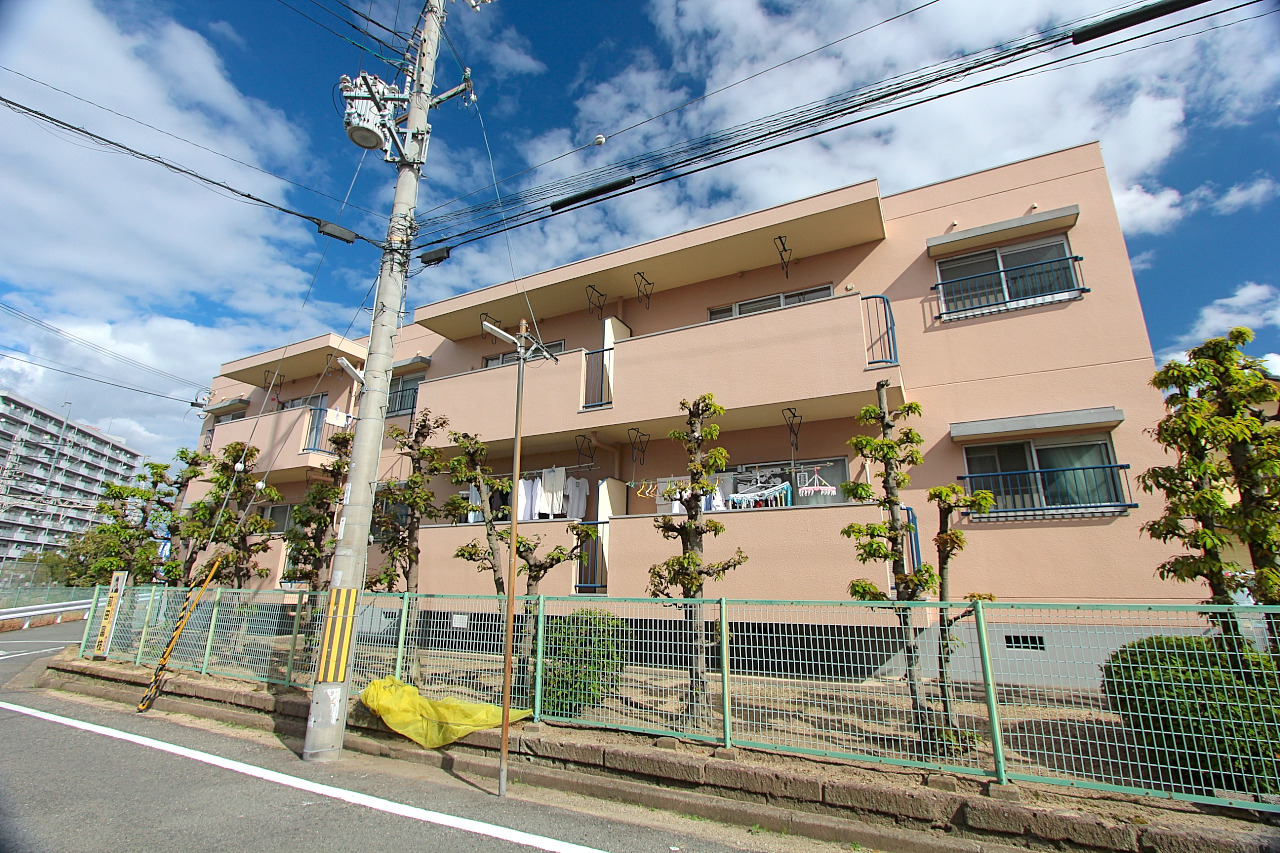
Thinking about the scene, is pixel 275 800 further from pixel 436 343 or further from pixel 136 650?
pixel 436 343

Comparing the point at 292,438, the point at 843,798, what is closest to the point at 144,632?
the point at 292,438

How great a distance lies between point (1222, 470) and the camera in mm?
5203

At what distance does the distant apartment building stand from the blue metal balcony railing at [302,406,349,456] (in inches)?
2847

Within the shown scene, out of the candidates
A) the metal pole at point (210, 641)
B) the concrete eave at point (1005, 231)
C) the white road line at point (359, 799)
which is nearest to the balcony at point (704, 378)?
the concrete eave at point (1005, 231)

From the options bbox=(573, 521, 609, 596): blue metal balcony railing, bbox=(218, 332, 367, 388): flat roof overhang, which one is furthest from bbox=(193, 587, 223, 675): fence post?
bbox=(218, 332, 367, 388): flat roof overhang

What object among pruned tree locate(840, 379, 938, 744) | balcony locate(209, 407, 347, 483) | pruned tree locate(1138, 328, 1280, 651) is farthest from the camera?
balcony locate(209, 407, 347, 483)

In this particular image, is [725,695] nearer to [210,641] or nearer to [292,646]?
[292,646]

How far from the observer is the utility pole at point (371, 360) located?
6215 millimetres

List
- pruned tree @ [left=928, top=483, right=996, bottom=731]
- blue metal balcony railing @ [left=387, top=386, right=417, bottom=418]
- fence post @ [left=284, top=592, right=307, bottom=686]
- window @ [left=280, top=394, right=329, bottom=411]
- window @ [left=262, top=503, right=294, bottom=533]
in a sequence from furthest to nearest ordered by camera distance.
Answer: window @ [left=280, top=394, right=329, bottom=411], window @ [left=262, top=503, right=294, bottom=533], blue metal balcony railing @ [left=387, top=386, right=417, bottom=418], fence post @ [left=284, top=592, right=307, bottom=686], pruned tree @ [left=928, top=483, right=996, bottom=731]

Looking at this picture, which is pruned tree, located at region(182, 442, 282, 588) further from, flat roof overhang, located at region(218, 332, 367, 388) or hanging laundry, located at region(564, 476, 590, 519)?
hanging laundry, located at region(564, 476, 590, 519)

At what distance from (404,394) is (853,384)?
11499 mm

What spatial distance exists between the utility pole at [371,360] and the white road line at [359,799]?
25.4 inches

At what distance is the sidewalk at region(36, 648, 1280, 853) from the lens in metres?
3.69

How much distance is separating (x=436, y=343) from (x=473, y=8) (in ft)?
26.7
